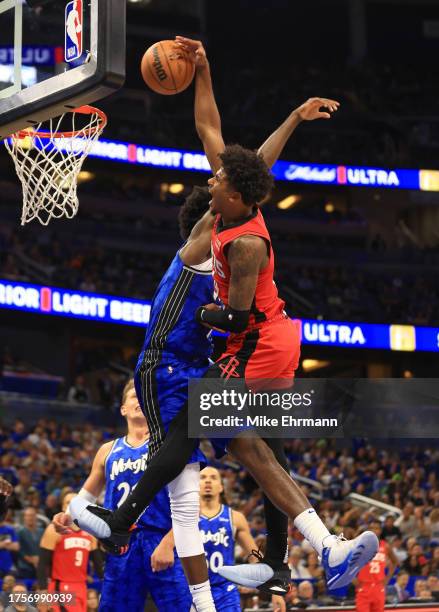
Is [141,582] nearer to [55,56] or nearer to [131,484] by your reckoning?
[131,484]

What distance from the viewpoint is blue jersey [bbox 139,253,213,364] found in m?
5.54

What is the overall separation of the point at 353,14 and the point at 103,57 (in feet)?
103

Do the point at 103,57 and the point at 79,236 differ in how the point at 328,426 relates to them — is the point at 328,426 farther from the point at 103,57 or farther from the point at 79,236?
the point at 79,236

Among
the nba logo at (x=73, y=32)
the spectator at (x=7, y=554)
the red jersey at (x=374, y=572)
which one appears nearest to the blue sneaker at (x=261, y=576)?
the nba logo at (x=73, y=32)

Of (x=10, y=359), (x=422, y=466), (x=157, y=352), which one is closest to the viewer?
(x=157, y=352)

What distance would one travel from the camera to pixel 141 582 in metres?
6.74

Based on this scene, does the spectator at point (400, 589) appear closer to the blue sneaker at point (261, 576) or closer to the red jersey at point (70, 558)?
the red jersey at point (70, 558)

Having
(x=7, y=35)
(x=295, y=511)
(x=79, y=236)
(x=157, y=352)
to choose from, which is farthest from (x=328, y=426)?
(x=79, y=236)

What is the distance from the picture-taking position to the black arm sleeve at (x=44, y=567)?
9.55 metres

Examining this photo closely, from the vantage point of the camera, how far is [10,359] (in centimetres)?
2608

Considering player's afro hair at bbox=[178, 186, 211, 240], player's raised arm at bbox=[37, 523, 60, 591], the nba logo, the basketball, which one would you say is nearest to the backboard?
the nba logo

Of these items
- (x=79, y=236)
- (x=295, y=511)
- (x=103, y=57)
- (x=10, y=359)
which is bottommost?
(x=295, y=511)

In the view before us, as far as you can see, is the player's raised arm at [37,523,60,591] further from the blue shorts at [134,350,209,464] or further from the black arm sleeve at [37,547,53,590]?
the blue shorts at [134,350,209,464]

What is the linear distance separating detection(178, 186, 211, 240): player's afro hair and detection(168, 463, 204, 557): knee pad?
4.38ft
